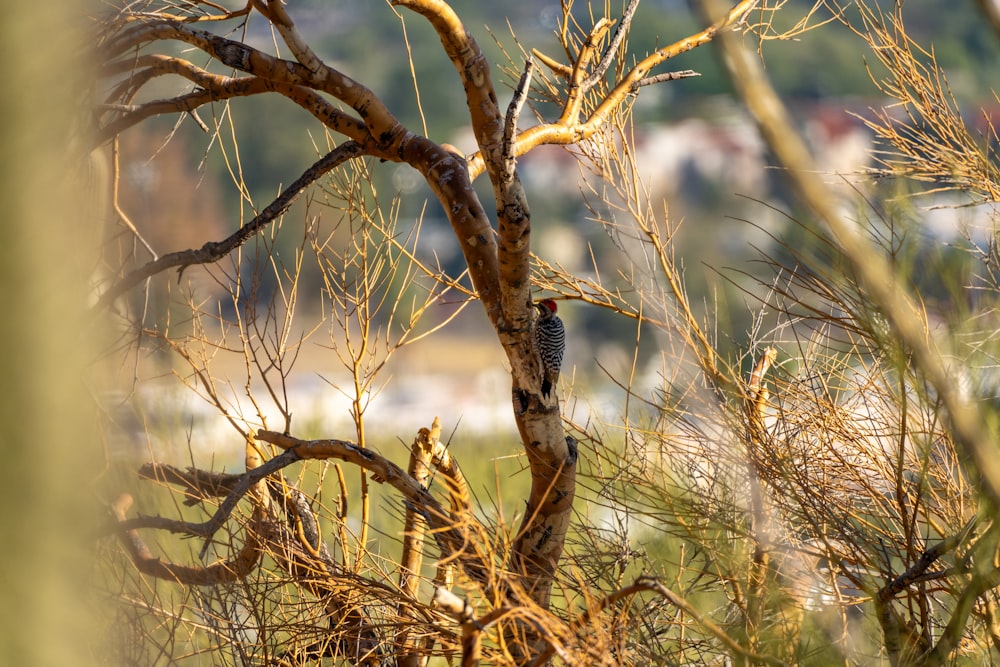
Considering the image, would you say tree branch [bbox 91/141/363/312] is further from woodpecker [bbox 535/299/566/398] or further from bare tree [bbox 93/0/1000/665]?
woodpecker [bbox 535/299/566/398]

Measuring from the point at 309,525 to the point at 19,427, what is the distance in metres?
1.29

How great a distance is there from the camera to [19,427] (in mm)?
214

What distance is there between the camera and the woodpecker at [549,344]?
1.28 metres

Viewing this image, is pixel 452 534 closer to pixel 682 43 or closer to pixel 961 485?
pixel 961 485

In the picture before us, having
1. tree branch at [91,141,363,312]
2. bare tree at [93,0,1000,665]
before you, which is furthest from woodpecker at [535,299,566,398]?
tree branch at [91,141,363,312]

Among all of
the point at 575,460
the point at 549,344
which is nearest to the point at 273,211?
the point at 549,344

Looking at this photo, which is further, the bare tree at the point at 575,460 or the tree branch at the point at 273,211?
the tree branch at the point at 273,211

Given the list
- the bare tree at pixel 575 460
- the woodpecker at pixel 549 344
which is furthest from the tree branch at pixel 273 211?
the woodpecker at pixel 549 344

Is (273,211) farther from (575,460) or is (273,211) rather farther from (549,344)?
(575,460)

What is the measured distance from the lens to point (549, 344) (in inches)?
57.1

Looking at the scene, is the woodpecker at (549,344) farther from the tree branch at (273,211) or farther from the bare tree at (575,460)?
the tree branch at (273,211)

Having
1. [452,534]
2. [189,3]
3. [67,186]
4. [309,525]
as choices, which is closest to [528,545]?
[452,534]

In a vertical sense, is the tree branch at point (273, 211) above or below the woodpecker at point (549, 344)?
above

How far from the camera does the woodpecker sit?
4.18ft
